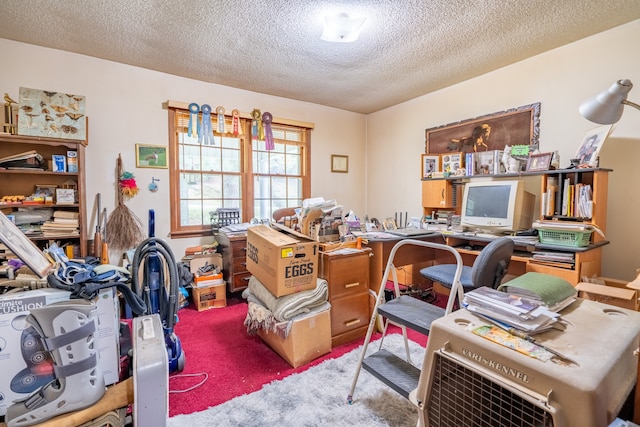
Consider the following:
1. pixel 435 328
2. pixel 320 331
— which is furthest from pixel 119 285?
pixel 435 328

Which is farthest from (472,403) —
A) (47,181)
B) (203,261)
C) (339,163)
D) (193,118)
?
(339,163)

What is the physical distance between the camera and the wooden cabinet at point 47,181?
264 cm

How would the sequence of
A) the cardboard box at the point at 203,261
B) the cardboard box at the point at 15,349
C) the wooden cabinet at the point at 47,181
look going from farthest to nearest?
the cardboard box at the point at 203,261, the wooden cabinet at the point at 47,181, the cardboard box at the point at 15,349

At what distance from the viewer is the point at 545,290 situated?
45.1 inches

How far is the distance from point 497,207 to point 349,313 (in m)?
1.74

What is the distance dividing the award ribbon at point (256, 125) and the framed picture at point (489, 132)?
2.28 metres

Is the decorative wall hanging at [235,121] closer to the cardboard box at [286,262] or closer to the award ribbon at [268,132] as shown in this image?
the award ribbon at [268,132]

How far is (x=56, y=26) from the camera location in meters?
2.46

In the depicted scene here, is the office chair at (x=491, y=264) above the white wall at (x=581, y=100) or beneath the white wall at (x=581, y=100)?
beneath

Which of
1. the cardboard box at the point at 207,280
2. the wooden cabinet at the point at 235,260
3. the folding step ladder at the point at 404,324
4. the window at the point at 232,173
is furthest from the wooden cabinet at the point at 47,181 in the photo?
the folding step ladder at the point at 404,324

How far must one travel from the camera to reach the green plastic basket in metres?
2.23

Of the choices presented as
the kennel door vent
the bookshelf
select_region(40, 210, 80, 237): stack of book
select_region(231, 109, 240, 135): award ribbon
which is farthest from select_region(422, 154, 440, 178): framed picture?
select_region(40, 210, 80, 237): stack of book

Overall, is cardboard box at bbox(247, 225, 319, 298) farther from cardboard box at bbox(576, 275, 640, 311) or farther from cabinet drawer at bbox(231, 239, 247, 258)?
cardboard box at bbox(576, 275, 640, 311)

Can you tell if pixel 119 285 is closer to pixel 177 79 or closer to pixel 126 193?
pixel 126 193
